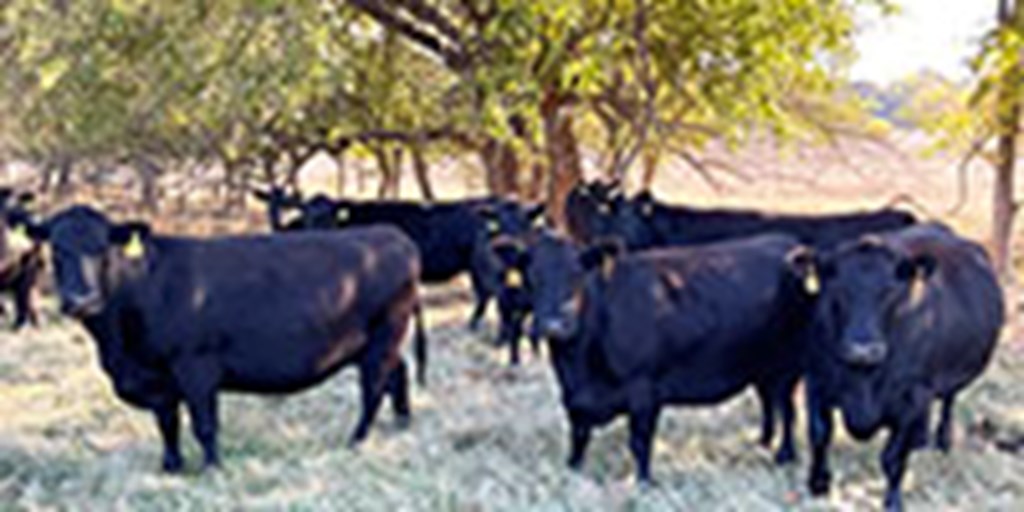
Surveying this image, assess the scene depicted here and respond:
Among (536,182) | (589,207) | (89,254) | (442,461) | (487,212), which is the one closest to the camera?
(89,254)

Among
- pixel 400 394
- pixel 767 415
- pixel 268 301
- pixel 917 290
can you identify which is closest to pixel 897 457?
pixel 917 290

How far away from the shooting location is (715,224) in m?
11.5

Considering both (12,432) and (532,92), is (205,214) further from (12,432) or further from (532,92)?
(12,432)

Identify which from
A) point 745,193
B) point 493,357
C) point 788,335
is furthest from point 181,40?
point 745,193

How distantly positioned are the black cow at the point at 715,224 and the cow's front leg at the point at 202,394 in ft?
18.5

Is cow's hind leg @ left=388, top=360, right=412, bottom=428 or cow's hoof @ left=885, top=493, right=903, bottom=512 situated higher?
cow's hind leg @ left=388, top=360, right=412, bottom=428

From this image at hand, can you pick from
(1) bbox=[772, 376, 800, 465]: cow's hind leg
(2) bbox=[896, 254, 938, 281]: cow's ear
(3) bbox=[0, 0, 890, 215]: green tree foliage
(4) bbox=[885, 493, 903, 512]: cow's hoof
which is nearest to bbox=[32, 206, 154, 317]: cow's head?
(1) bbox=[772, 376, 800, 465]: cow's hind leg

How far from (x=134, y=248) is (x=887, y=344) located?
14.4ft

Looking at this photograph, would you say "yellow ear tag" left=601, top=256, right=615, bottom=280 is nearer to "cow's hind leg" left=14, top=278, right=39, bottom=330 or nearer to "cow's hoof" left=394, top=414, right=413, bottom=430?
"cow's hoof" left=394, top=414, right=413, bottom=430

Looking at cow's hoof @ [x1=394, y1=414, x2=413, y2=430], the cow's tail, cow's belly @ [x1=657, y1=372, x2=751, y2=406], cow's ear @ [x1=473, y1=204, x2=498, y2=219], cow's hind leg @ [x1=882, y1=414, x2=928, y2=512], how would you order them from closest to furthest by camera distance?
cow's hind leg @ [x1=882, y1=414, x2=928, y2=512], cow's belly @ [x1=657, y1=372, x2=751, y2=406], cow's hoof @ [x1=394, y1=414, x2=413, y2=430], the cow's tail, cow's ear @ [x1=473, y1=204, x2=498, y2=219]

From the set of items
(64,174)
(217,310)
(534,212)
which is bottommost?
(217,310)

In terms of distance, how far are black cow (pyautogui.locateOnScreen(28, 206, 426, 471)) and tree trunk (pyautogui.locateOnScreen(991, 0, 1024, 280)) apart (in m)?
10.6

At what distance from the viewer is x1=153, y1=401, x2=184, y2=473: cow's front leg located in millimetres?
6930

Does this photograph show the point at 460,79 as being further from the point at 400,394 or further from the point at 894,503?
the point at 894,503
